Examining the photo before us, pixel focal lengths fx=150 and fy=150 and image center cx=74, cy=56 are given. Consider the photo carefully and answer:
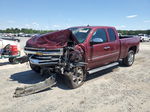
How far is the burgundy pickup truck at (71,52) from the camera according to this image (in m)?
4.51

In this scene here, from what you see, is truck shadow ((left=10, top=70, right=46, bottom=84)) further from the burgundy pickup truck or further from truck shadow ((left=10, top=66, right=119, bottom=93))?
the burgundy pickup truck

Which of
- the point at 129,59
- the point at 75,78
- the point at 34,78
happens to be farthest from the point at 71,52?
the point at 129,59

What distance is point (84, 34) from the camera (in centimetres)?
534

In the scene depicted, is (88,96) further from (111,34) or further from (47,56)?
(111,34)

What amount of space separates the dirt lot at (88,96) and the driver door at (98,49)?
2.15 feet

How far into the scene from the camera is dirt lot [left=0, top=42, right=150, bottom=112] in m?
3.58

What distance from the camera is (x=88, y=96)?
4.20 metres

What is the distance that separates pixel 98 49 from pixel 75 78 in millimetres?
1420

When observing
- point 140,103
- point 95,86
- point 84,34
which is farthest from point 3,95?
point 140,103

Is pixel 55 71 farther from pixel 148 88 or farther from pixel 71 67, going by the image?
pixel 148 88

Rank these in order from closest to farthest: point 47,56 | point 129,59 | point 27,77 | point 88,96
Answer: point 88,96 → point 47,56 → point 27,77 → point 129,59

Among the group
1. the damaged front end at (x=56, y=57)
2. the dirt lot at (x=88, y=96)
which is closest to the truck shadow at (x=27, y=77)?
the dirt lot at (x=88, y=96)

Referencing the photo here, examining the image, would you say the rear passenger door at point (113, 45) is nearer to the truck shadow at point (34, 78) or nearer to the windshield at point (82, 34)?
the truck shadow at point (34, 78)

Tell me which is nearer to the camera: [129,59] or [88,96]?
[88,96]
